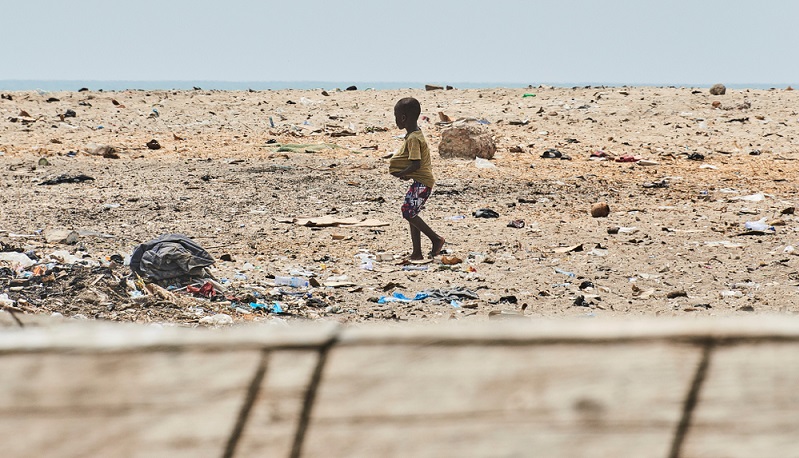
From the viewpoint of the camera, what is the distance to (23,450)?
43.5 inches

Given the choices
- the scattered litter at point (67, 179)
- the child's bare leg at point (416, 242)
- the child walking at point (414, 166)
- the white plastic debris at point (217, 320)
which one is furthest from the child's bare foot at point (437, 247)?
the scattered litter at point (67, 179)

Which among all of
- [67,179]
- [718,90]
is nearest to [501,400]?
[67,179]

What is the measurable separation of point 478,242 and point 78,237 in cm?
302

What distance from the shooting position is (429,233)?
19.7 feet

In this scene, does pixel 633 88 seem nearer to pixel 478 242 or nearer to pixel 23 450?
pixel 478 242

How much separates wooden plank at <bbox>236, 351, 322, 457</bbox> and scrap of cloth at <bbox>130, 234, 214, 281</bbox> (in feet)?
13.5

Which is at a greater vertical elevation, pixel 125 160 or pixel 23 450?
pixel 23 450

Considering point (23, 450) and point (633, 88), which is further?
point (633, 88)

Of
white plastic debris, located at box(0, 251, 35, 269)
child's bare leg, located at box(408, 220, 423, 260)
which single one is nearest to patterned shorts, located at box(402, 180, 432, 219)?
child's bare leg, located at box(408, 220, 423, 260)

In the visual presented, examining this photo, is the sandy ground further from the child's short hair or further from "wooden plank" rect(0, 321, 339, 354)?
"wooden plank" rect(0, 321, 339, 354)

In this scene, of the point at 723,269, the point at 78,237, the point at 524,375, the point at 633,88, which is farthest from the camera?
the point at 633,88

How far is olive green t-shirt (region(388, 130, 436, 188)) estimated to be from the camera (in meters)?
5.65

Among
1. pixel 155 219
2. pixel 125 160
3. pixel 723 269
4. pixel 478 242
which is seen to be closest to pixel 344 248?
pixel 478 242

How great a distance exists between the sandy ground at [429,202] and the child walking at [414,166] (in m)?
0.23
